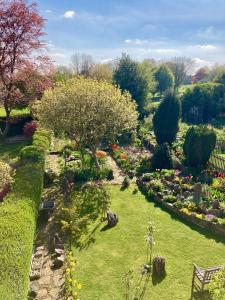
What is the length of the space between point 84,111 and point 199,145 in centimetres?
950

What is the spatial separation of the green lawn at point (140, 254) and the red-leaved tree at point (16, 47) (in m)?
21.2

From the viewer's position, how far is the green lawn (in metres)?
10.9

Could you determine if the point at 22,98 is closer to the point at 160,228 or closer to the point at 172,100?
the point at 172,100

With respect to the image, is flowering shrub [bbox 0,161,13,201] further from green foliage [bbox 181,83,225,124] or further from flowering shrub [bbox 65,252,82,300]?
green foliage [bbox 181,83,225,124]

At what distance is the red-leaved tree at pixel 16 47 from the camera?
2839 cm

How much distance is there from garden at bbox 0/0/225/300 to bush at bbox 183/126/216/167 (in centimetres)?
8

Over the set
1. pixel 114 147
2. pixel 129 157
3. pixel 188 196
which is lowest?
pixel 188 196

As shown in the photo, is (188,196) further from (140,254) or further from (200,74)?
(200,74)

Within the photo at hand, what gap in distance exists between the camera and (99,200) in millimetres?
17672

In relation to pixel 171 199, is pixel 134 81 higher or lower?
higher

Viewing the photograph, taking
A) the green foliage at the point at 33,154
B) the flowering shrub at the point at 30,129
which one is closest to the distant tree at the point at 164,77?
the flowering shrub at the point at 30,129

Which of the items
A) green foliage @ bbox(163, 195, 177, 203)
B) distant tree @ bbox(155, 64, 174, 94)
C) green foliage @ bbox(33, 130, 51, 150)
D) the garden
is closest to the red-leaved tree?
the garden

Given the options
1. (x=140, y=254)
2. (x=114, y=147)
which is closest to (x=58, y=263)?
(x=140, y=254)

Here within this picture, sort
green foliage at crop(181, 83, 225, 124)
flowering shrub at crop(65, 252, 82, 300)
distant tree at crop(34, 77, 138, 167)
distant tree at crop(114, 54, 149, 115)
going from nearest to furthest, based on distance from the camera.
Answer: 1. flowering shrub at crop(65, 252, 82, 300)
2. distant tree at crop(34, 77, 138, 167)
3. distant tree at crop(114, 54, 149, 115)
4. green foliage at crop(181, 83, 225, 124)
